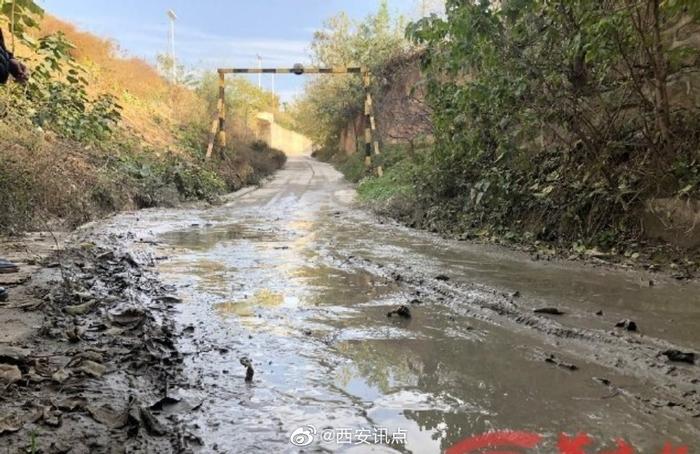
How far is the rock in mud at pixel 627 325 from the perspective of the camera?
3.74 metres

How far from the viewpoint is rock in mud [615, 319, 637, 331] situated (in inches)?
147

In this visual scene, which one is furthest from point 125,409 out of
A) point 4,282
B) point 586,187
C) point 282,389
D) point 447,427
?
point 586,187

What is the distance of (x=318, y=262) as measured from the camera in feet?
21.3

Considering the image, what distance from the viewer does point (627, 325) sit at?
3758mm

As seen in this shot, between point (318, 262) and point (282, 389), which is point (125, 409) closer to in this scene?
point (282, 389)

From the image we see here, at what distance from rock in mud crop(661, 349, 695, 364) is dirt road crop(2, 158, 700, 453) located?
3 centimetres

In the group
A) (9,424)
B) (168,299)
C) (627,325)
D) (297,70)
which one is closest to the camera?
(9,424)

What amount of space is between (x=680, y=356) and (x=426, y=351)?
4.52 feet

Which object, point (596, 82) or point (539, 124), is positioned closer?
point (596, 82)

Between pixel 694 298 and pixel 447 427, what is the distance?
9.66 feet

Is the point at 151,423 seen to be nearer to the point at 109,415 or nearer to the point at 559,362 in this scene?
the point at 109,415

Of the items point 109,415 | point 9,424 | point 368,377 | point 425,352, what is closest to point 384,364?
point 368,377

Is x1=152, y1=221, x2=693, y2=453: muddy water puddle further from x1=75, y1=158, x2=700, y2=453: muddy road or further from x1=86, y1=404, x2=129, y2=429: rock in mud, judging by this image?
x1=86, y1=404, x2=129, y2=429: rock in mud

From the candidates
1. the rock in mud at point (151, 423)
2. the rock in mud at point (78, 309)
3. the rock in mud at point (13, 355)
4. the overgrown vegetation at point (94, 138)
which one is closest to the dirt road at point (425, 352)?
the rock in mud at point (151, 423)
